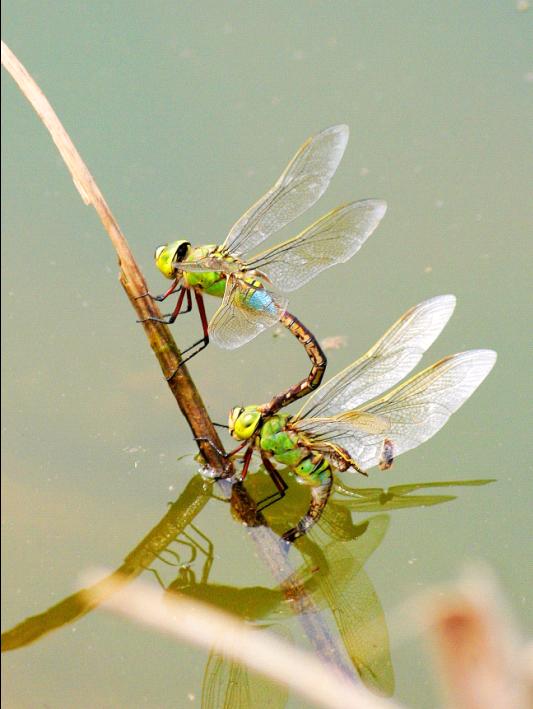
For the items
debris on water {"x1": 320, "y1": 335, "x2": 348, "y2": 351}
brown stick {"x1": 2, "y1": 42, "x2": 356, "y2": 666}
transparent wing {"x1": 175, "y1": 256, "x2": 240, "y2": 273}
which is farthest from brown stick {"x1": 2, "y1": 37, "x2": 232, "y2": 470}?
debris on water {"x1": 320, "y1": 335, "x2": 348, "y2": 351}

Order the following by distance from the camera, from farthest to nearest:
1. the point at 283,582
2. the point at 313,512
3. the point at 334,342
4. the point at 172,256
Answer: the point at 334,342 → the point at 172,256 → the point at 313,512 → the point at 283,582

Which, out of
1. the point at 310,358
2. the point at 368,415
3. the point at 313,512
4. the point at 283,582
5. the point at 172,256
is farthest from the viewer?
the point at 310,358

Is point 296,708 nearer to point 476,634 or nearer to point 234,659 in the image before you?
point 234,659

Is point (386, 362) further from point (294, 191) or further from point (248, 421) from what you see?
point (294, 191)

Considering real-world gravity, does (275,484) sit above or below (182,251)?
below

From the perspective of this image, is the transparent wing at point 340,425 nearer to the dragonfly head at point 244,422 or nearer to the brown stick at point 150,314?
the dragonfly head at point 244,422

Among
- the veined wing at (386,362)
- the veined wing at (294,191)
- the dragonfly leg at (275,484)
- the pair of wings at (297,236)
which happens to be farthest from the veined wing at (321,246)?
the dragonfly leg at (275,484)

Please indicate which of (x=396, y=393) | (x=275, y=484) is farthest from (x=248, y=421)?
(x=396, y=393)

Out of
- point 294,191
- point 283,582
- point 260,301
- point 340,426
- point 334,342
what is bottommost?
point 283,582
